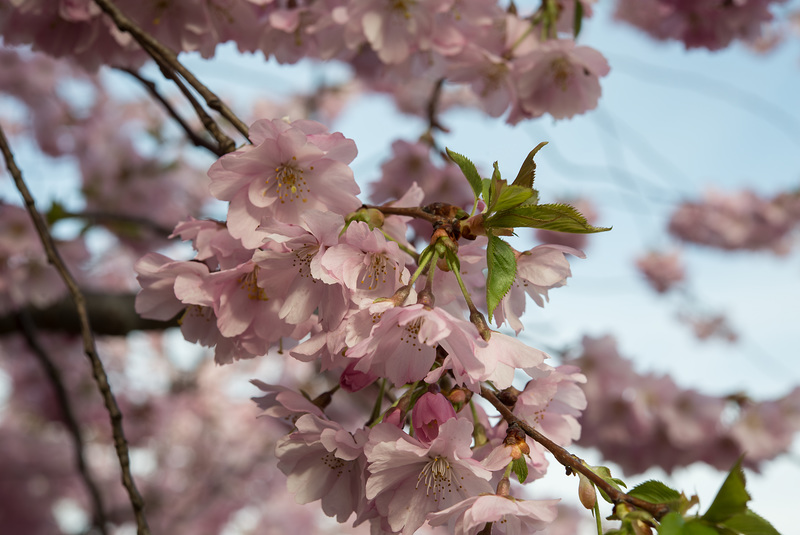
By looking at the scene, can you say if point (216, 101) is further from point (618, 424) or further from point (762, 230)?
point (762, 230)

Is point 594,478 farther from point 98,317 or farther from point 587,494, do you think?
point 98,317

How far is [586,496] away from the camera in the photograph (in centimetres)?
55

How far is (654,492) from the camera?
547 millimetres

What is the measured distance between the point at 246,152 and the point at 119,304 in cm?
170

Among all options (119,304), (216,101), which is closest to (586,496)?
(216,101)

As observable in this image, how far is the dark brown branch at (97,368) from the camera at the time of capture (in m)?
0.86

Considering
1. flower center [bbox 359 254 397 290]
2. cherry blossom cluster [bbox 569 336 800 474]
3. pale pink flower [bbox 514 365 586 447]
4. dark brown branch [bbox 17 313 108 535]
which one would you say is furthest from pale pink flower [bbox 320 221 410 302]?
cherry blossom cluster [bbox 569 336 800 474]

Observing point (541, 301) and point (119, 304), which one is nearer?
point (541, 301)

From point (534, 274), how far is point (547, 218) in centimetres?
15

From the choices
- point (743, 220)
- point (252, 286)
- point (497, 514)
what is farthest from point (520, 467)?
point (743, 220)

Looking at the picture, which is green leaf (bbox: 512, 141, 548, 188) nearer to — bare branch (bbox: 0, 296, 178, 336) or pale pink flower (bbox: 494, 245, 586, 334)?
pale pink flower (bbox: 494, 245, 586, 334)

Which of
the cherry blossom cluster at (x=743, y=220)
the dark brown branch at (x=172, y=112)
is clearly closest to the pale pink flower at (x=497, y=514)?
the dark brown branch at (x=172, y=112)

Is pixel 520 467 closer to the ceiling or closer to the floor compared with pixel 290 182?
closer to the floor

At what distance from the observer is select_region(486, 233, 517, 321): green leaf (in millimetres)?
607
